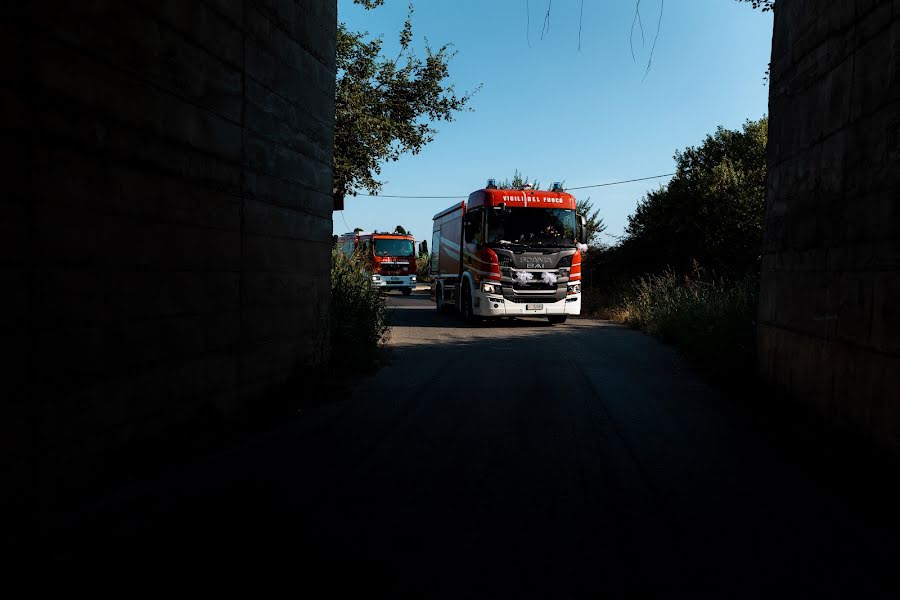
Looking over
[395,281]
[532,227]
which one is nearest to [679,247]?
[532,227]

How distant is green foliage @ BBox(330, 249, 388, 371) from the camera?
834cm

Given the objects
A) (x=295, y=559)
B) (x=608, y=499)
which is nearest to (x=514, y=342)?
(x=608, y=499)

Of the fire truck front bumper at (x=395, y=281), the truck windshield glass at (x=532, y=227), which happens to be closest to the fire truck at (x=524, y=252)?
the truck windshield glass at (x=532, y=227)

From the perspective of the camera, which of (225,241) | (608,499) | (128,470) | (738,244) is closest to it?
(608,499)

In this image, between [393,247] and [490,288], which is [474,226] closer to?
[490,288]

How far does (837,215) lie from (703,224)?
17.1 meters

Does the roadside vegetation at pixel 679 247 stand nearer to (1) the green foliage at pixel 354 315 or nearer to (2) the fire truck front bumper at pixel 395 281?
(1) the green foliage at pixel 354 315

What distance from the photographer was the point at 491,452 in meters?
4.66

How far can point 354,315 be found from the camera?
938 centimetres

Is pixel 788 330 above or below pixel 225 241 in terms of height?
below

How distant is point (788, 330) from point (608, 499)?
3436 mm

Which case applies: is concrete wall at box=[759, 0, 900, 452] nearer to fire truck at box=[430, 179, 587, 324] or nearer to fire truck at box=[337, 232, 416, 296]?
fire truck at box=[430, 179, 587, 324]

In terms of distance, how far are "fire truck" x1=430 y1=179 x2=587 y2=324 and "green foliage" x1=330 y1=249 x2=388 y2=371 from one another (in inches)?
199

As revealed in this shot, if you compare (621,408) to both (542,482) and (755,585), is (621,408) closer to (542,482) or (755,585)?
(542,482)
